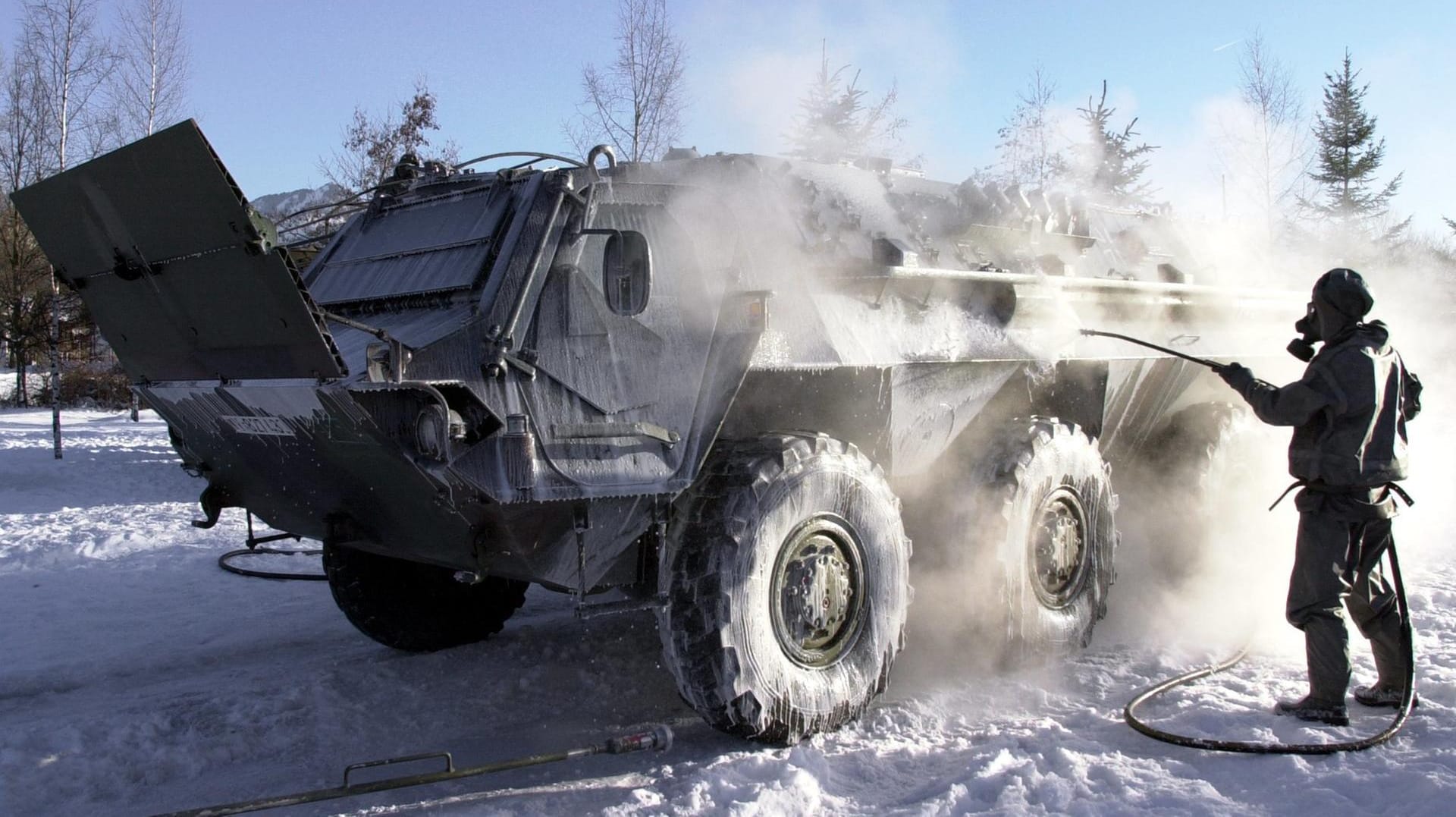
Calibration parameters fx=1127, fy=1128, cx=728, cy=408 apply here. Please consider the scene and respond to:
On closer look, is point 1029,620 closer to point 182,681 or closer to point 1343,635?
point 1343,635

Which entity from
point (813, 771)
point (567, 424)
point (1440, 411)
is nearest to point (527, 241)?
point (567, 424)

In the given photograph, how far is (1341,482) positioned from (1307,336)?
2.51ft

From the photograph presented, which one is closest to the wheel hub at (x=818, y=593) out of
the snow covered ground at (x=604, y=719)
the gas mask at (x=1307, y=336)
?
the snow covered ground at (x=604, y=719)

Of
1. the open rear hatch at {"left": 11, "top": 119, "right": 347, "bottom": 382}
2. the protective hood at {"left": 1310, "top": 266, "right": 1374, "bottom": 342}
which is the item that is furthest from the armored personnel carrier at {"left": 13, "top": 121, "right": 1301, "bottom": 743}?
the protective hood at {"left": 1310, "top": 266, "right": 1374, "bottom": 342}

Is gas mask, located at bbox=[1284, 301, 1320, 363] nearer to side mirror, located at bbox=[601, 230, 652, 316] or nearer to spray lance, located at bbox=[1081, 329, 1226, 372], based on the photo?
spray lance, located at bbox=[1081, 329, 1226, 372]

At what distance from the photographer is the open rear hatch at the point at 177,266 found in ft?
11.8

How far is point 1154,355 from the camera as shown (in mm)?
6922

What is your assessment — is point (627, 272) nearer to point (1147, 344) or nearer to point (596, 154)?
point (596, 154)

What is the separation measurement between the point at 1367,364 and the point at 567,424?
3.08 meters

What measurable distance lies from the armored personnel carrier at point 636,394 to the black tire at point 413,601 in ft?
0.05

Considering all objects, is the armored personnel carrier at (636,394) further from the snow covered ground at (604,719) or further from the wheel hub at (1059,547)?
the snow covered ground at (604,719)

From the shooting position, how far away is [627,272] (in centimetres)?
413

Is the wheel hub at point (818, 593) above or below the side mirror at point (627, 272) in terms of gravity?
below

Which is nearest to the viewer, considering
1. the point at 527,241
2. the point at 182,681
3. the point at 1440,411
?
the point at 527,241
